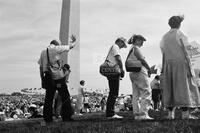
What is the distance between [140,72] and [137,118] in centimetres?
86

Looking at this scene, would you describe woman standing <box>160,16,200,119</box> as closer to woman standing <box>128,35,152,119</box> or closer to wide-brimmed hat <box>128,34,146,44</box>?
woman standing <box>128,35,152,119</box>

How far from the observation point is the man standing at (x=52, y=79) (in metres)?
7.13

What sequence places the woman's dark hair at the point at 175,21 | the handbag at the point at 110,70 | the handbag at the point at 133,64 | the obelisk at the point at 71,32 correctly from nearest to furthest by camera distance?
the woman's dark hair at the point at 175,21 < the handbag at the point at 133,64 < the handbag at the point at 110,70 < the obelisk at the point at 71,32

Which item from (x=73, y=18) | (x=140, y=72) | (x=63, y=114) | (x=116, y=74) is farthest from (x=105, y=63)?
(x=73, y=18)

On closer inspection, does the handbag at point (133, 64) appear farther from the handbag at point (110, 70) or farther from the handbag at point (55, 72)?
the handbag at point (55, 72)

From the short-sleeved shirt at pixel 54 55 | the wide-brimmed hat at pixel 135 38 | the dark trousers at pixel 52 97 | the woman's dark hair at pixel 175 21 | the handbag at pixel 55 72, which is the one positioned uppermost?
the woman's dark hair at pixel 175 21

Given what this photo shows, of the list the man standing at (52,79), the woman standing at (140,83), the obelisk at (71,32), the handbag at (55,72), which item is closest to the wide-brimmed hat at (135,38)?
the woman standing at (140,83)

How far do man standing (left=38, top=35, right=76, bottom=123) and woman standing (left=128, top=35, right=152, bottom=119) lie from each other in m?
1.23

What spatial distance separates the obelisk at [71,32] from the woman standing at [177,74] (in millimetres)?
10311

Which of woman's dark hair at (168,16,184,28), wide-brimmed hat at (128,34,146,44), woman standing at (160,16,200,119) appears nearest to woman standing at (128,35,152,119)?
wide-brimmed hat at (128,34,146,44)

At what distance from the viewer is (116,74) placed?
24.7 ft

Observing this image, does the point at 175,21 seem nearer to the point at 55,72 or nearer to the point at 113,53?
the point at 113,53

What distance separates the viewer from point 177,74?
267 inches

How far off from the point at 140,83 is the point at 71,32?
414 inches
